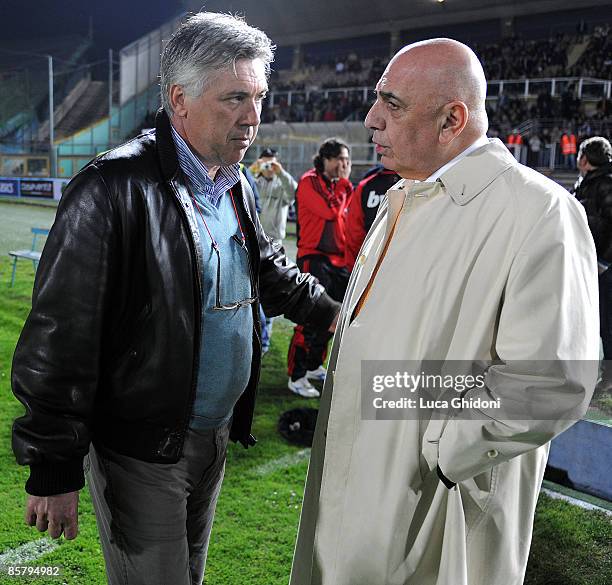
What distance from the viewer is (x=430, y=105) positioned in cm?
164

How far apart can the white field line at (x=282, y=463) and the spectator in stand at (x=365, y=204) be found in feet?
5.19

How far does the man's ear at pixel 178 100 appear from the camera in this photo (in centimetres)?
178

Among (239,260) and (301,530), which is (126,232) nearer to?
(239,260)

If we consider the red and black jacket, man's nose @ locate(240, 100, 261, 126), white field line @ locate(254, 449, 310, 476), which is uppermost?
man's nose @ locate(240, 100, 261, 126)

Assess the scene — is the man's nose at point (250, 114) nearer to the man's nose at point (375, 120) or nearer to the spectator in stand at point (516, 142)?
the man's nose at point (375, 120)

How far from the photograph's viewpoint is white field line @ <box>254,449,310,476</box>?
12.7ft

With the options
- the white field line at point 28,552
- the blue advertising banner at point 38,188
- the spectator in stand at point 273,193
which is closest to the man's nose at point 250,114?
the white field line at point 28,552

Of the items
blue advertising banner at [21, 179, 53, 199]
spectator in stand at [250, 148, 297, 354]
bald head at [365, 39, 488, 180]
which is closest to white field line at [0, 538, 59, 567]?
bald head at [365, 39, 488, 180]

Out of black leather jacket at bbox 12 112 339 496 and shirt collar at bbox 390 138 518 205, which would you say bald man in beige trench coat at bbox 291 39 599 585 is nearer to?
shirt collar at bbox 390 138 518 205

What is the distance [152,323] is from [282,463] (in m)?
2.46

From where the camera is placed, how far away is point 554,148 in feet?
59.1

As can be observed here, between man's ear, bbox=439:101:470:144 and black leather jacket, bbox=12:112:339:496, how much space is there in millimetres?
681

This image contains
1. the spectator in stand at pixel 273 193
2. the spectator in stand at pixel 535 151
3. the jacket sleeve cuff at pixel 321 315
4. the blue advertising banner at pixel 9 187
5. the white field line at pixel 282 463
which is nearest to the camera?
the jacket sleeve cuff at pixel 321 315

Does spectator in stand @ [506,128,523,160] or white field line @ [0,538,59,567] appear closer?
white field line @ [0,538,59,567]
